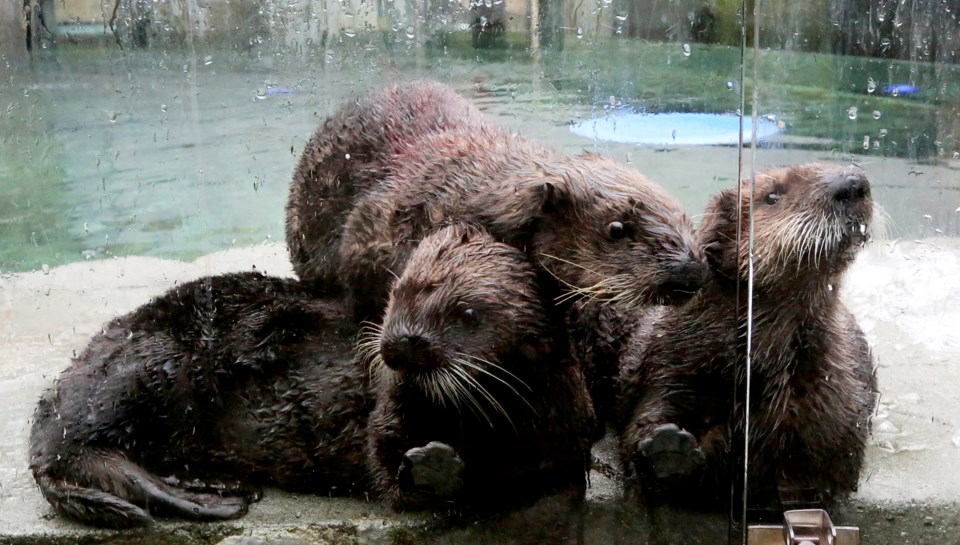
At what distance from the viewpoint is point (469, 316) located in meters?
2.04

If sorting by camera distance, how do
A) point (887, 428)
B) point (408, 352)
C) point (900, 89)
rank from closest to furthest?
point (408, 352) < point (900, 89) < point (887, 428)

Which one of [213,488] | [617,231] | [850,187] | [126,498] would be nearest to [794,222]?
[850,187]

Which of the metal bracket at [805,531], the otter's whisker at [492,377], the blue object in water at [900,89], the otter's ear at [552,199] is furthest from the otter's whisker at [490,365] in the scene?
the blue object in water at [900,89]

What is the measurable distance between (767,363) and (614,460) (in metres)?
0.45

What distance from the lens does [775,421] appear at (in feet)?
7.32

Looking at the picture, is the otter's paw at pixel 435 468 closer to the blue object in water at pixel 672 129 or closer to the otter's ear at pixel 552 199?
the otter's ear at pixel 552 199

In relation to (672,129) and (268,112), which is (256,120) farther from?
(672,129)

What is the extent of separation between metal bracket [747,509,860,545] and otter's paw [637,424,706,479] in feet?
Answer: 0.96

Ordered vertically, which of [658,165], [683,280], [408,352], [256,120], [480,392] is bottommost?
[480,392]

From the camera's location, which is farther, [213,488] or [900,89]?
[213,488]

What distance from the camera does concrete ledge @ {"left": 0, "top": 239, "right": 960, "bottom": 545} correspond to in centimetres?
221

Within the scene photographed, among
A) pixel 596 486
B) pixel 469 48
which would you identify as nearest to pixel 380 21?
pixel 469 48

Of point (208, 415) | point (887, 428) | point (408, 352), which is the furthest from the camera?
point (208, 415)

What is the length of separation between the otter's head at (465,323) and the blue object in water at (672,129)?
385mm
